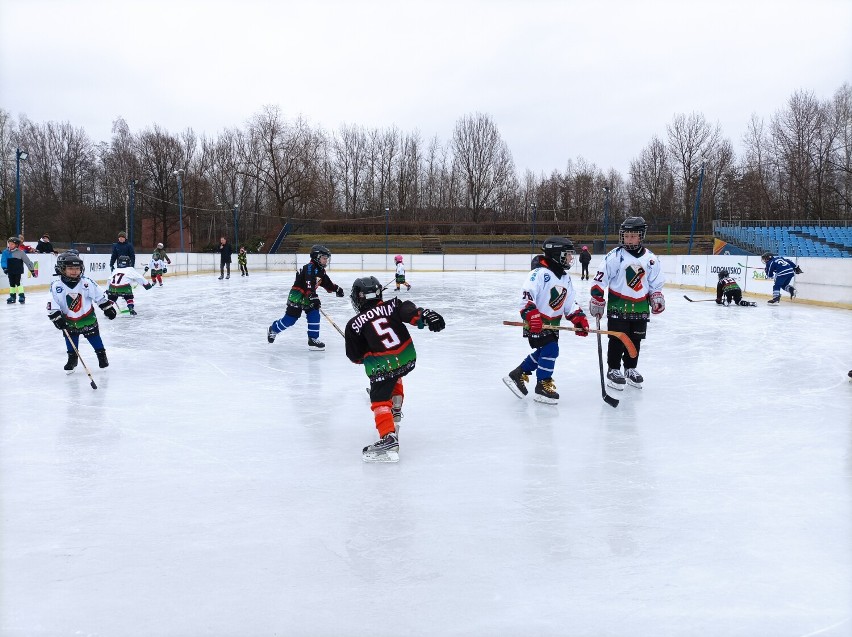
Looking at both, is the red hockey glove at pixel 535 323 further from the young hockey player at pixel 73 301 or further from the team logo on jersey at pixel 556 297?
the young hockey player at pixel 73 301

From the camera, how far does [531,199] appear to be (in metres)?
55.1

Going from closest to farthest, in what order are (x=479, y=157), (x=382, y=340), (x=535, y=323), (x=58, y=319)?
(x=382, y=340)
(x=535, y=323)
(x=58, y=319)
(x=479, y=157)

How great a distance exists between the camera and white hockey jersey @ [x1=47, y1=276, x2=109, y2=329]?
592cm

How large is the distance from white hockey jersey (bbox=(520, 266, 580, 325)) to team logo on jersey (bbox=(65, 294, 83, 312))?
409 centimetres

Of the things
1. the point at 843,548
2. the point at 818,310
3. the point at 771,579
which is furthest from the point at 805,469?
the point at 818,310

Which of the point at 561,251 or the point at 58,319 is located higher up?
the point at 561,251

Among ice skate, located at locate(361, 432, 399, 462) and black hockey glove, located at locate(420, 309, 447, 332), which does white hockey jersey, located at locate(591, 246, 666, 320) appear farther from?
ice skate, located at locate(361, 432, 399, 462)

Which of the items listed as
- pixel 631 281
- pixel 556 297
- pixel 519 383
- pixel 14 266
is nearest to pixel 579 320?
pixel 556 297

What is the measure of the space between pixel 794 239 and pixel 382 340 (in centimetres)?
3197

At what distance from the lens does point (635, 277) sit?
534 centimetres

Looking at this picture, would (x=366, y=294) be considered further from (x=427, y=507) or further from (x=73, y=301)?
(x=73, y=301)

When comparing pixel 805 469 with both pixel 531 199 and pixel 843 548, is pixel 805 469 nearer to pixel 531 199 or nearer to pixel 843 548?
pixel 843 548

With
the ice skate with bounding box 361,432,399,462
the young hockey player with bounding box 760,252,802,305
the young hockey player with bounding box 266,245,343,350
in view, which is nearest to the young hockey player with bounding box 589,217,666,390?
the ice skate with bounding box 361,432,399,462

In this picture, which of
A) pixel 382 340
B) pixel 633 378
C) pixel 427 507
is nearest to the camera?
pixel 427 507
